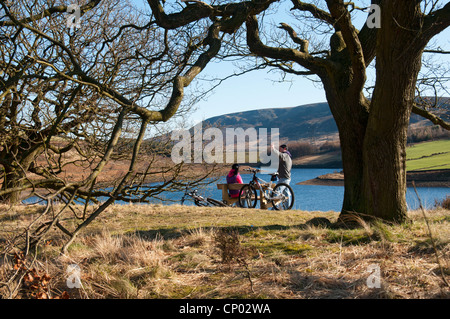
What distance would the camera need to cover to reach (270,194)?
11.6 m

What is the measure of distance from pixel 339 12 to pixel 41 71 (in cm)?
575

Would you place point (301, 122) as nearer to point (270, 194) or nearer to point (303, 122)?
point (303, 122)

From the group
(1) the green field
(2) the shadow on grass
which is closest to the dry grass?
(2) the shadow on grass

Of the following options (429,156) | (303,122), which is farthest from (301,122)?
(429,156)

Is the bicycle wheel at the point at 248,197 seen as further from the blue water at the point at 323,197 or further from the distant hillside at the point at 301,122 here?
the distant hillside at the point at 301,122

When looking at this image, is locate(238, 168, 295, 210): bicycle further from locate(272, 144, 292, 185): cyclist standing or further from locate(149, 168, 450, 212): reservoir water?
locate(149, 168, 450, 212): reservoir water

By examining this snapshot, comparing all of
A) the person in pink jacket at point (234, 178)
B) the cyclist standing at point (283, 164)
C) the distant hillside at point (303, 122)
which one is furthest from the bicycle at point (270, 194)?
the distant hillside at point (303, 122)

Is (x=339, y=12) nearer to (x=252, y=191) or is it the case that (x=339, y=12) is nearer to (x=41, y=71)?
(x=41, y=71)

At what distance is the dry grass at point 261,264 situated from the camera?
10.0 ft

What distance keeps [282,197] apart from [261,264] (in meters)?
7.76

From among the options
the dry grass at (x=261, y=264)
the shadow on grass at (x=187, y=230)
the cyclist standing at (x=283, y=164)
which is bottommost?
the shadow on grass at (x=187, y=230)

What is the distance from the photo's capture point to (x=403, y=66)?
533 centimetres
